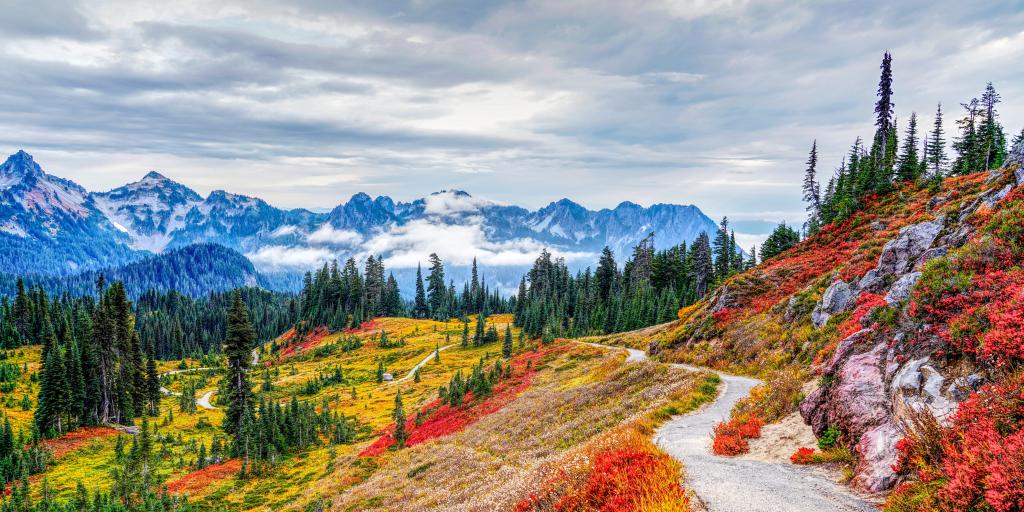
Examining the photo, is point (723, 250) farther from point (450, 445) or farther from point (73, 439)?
point (73, 439)

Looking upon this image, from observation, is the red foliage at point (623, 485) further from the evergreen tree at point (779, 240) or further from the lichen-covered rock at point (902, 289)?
the evergreen tree at point (779, 240)

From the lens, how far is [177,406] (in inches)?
3391

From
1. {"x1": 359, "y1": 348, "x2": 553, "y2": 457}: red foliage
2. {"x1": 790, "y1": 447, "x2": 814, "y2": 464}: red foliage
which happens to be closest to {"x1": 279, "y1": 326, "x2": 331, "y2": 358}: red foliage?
{"x1": 359, "y1": 348, "x2": 553, "y2": 457}: red foliage

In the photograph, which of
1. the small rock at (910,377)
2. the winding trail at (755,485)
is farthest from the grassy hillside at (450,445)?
the small rock at (910,377)

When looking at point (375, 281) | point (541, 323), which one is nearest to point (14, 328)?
point (375, 281)

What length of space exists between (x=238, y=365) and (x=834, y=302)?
58.6m

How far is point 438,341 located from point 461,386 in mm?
66493

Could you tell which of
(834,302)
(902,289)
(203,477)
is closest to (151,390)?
(203,477)

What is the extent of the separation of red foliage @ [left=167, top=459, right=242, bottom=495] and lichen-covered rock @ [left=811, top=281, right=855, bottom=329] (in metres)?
54.8

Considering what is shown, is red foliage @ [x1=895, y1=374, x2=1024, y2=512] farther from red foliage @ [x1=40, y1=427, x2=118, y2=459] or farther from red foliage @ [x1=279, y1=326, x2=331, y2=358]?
red foliage @ [x1=279, y1=326, x2=331, y2=358]

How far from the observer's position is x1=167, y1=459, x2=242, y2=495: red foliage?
145ft

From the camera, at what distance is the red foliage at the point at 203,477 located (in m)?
44.2

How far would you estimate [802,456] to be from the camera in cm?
1449

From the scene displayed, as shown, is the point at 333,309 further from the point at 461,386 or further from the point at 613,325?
the point at 461,386
